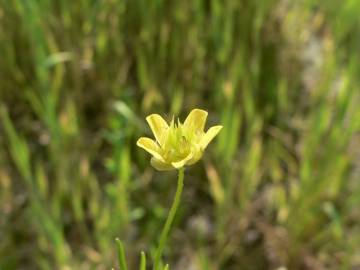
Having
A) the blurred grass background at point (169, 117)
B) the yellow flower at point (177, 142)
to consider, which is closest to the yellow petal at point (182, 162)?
the yellow flower at point (177, 142)

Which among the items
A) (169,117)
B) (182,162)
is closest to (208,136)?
(182,162)

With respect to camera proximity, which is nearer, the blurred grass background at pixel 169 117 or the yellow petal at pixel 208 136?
the yellow petal at pixel 208 136

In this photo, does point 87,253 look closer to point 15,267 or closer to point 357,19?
point 15,267

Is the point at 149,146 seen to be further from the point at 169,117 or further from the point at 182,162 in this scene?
the point at 169,117

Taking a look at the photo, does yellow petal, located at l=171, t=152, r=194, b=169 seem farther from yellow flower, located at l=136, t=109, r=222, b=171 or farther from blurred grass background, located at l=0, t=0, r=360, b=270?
blurred grass background, located at l=0, t=0, r=360, b=270

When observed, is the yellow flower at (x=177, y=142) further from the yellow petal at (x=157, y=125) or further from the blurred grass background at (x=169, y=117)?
the blurred grass background at (x=169, y=117)

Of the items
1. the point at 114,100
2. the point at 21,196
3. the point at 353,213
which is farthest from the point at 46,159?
the point at 353,213

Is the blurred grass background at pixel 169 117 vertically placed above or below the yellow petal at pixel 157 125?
above
